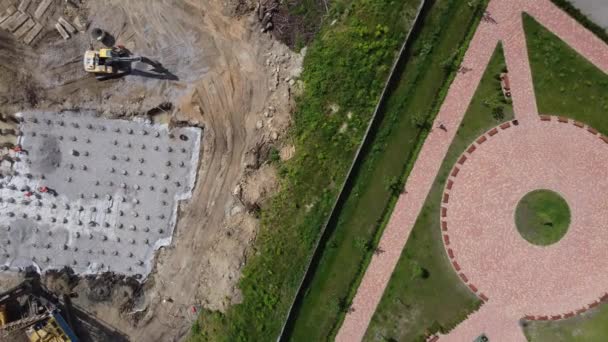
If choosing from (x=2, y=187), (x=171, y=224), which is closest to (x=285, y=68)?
(x=171, y=224)

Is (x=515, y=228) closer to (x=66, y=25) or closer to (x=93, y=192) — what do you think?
(x=93, y=192)

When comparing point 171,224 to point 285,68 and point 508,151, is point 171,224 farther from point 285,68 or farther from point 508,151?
point 508,151

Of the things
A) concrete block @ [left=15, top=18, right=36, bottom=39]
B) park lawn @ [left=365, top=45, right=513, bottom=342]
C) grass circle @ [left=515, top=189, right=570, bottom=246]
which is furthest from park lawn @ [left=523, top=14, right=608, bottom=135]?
concrete block @ [left=15, top=18, right=36, bottom=39]

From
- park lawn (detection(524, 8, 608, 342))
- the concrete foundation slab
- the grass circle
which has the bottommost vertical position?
the concrete foundation slab

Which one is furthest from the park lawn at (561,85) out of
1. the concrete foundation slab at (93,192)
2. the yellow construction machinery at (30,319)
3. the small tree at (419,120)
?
the yellow construction machinery at (30,319)

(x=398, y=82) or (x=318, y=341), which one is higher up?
(x=398, y=82)

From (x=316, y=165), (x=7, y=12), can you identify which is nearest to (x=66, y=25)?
(x=7, y=12)

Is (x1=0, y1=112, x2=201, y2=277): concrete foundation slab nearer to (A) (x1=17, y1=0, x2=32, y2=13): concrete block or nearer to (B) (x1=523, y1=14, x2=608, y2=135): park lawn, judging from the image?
(A) (x1=17, y1=0, x2=32, y2=13): concrete block
